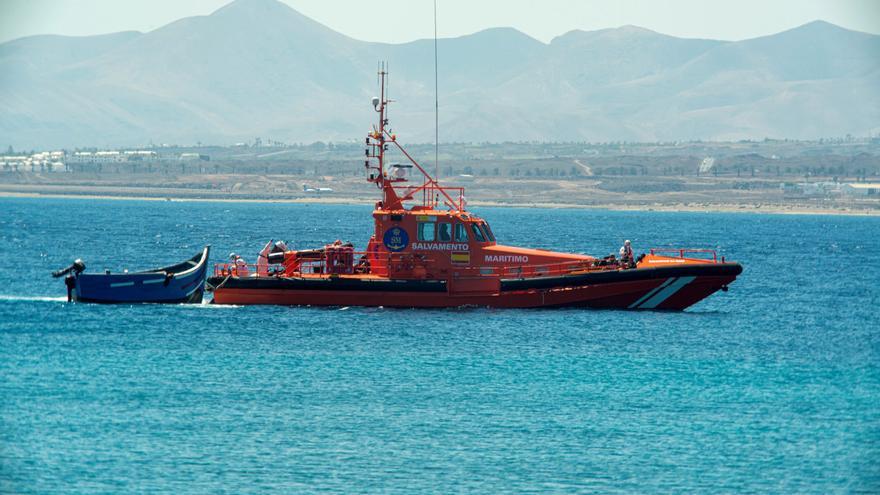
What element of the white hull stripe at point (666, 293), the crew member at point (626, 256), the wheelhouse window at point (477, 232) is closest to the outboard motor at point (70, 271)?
the wheelhouse window at point (477, 232)

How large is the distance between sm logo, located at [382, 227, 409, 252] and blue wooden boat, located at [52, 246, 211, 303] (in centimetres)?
696

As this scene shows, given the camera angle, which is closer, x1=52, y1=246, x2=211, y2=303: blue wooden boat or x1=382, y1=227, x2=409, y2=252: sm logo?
x1=382, y1=227, x2=409, y2=252: sm logo

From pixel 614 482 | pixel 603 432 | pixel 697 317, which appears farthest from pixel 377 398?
pixel 697 317

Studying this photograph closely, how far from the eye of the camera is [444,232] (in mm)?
41938

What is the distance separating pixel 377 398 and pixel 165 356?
25.7 ft

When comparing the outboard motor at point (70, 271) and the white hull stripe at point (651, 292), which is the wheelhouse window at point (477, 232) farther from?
the outboard motor at point (70, 271)

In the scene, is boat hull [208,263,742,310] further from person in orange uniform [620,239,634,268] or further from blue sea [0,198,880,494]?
person in orange uniform [620,239,634,268]

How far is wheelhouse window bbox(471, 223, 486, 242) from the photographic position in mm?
42000

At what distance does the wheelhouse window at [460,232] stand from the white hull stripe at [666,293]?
626 cm

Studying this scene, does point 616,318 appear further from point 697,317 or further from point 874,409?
point 874,409

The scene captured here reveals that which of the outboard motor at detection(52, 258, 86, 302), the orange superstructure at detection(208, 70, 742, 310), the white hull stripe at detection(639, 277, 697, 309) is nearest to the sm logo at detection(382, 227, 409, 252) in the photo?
the orange superstructure at detection(208, 70, 742, 310)

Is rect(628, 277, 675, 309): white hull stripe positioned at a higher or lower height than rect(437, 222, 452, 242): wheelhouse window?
lower

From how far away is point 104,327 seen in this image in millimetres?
39781

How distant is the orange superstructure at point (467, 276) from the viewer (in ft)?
137
